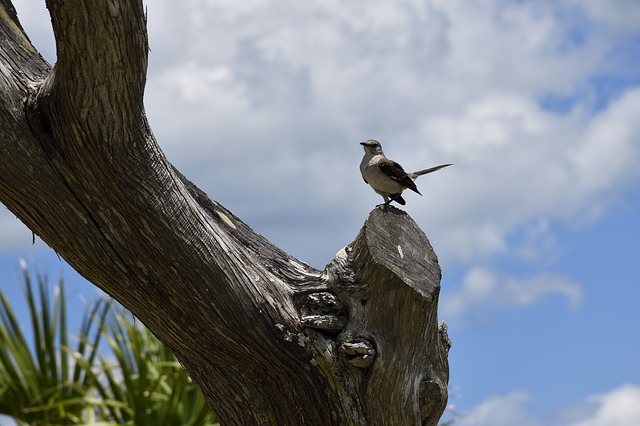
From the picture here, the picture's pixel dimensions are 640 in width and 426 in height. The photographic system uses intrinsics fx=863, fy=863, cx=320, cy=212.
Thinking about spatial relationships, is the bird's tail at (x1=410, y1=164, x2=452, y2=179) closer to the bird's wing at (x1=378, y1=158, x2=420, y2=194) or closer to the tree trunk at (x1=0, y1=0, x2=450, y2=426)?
the bird's wing at (x1=378, y1=158, x2=420, y2=194)

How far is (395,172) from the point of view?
15.6 ft

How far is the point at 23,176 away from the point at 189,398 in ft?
13.8

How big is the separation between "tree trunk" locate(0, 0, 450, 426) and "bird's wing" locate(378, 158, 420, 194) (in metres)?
0.88

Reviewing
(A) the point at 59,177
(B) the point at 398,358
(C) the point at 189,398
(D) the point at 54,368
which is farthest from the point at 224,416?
(D) the point at 54,368

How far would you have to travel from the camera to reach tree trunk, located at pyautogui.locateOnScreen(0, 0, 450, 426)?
10.5ft

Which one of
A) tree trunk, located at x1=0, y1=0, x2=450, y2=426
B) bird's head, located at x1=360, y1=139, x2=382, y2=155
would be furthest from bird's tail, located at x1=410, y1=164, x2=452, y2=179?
tree trunk, located at x1=0, y1=0, x2=450, y2=426

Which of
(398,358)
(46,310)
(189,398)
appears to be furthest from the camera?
(46,310)

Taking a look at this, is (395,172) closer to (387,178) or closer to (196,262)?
(387,178)

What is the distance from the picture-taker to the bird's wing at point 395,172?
477cm

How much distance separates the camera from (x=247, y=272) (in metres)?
3.62

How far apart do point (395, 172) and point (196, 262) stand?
1671 mm

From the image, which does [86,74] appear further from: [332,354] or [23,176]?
[332,354]

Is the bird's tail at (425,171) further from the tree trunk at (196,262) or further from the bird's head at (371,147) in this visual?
the tree trunk at (196,262)

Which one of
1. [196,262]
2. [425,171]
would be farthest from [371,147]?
[196,262]
